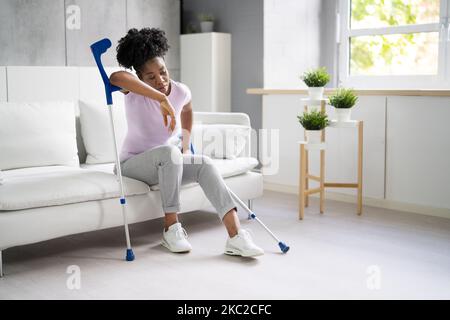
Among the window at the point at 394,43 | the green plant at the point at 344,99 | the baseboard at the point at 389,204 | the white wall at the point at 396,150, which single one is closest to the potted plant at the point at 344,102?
the green plant at the point at 344,99

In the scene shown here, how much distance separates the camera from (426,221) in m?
3.59

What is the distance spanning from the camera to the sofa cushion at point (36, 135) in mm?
3158

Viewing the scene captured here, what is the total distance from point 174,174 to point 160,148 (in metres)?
0.14

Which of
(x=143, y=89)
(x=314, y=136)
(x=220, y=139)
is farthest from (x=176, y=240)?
(x=314, y=136)

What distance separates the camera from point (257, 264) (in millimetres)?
2721

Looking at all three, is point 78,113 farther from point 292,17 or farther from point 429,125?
point 429,125

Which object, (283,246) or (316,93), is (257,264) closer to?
(283,246)

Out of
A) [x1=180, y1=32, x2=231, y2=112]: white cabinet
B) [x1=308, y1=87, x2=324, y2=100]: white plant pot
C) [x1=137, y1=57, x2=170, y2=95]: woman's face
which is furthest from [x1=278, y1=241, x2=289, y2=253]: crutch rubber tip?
[x1=180, y1=32, x2=231, y2=112]: white cabinet

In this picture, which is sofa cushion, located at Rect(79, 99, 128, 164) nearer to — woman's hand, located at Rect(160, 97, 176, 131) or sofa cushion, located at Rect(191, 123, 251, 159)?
sofa cushion, located at Rect(191, 123, 251, 159)

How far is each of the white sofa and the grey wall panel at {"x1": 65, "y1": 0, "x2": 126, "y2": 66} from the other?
53 cm

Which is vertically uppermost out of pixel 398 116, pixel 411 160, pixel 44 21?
pixel 44 21

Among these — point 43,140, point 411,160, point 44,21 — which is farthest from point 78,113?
point 411,160

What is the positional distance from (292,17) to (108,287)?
2.91 meters
